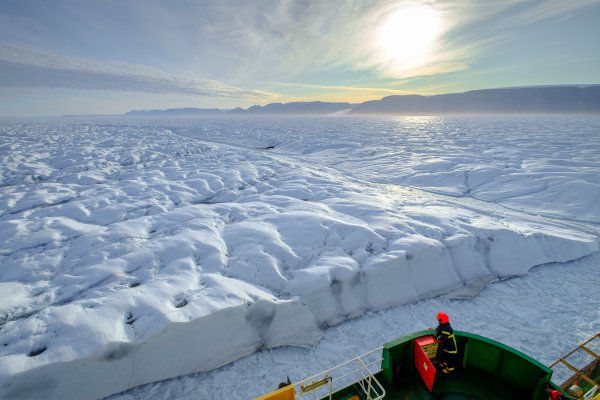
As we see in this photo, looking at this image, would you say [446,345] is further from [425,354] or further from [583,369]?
[583,369]

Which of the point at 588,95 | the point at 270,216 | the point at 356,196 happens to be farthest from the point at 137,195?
the point at 588,95

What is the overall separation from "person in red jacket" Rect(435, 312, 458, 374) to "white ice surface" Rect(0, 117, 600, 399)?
1849 mm

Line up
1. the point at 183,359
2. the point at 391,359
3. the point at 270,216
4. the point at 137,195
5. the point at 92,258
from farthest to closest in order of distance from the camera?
the point at 137,195, the point at 270,216, the point at 92,258, the point at 183,359, the point at 391,359

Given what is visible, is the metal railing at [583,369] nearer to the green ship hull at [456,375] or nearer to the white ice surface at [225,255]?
the green ship hull at [456,375]

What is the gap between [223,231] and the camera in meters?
8.32

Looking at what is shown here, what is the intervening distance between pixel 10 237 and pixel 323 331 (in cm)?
928

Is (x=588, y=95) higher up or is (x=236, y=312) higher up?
(x=588, y=95)

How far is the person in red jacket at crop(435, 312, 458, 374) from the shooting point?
13.6ft

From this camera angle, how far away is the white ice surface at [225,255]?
184 inches

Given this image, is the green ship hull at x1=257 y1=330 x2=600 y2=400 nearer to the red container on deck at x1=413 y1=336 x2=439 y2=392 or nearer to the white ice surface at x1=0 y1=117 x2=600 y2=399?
the red container on deck at x1=413 y1=336 x2=439 y2=392

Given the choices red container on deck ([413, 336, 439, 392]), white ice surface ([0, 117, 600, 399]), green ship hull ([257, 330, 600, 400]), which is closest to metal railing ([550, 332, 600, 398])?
green ship hull ([257, 330, 600, 400])

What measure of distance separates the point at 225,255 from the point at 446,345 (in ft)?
16.6

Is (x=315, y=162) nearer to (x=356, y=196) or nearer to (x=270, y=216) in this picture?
(x=356, y=196)

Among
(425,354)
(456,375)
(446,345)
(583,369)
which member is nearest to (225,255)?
(425,354)
